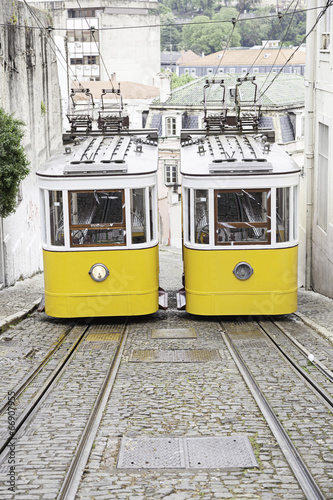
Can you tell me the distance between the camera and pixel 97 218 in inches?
488

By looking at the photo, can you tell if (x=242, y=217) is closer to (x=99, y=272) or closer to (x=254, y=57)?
(x=99, y=272)

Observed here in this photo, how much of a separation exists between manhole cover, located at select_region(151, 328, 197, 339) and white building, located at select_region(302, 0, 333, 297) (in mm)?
5397

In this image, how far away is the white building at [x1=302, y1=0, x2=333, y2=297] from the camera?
17.0 metres

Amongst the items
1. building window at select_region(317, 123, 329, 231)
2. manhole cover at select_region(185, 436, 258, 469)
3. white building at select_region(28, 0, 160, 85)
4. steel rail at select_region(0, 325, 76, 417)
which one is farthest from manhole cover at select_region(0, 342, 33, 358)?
white building at select_region(28, 0, 160, 85)

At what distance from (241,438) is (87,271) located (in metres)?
5.62

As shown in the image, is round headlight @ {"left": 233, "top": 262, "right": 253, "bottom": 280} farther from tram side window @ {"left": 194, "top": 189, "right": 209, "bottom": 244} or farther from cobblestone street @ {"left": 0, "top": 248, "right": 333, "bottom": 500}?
cobblestone street @ {"left": 0, "top": 248, "right": 333, "bottom": 500}

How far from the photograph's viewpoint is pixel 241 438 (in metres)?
7.44

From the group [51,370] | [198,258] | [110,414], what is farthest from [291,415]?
[198,258]

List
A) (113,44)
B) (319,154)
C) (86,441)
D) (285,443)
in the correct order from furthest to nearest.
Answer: (113,44)
(319,154)
(86,441)
(285,443)

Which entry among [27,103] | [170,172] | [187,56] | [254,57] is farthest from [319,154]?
[187,56]

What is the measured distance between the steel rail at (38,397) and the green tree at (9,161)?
4354mm

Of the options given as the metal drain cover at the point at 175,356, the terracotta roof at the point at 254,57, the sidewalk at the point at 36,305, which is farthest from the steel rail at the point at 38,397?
the terracotta roof at the point at 254,57

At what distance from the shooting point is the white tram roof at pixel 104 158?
12.3 metres

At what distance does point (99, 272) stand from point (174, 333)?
4.94 ft
